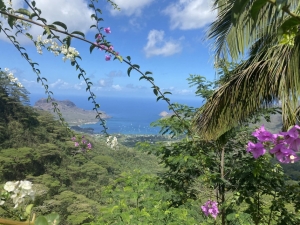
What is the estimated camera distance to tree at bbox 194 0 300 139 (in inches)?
69.7

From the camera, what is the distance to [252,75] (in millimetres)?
2100

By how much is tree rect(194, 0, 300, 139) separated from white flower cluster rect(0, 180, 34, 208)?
4.99 feet

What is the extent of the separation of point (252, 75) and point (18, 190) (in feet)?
6.59

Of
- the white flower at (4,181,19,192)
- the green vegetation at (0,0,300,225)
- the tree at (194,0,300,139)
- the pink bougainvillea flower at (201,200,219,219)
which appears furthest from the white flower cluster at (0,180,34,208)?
the pink bougainvillea flower at (201,200,219,219)

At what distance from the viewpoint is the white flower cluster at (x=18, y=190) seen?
0.49 metres

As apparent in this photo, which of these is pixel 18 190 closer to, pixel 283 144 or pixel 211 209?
pixel 283 144

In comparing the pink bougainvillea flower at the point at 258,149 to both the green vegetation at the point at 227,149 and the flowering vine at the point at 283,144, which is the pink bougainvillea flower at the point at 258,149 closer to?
the flowering vine at the point at 283,144

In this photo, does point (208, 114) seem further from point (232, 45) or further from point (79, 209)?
point (79, 209)

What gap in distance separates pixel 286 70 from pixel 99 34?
147 centimetres

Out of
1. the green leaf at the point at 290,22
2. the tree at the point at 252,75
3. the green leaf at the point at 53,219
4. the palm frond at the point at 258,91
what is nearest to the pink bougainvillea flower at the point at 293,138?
the green leaf at the point at 290,22

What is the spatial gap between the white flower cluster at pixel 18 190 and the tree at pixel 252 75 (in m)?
1.52

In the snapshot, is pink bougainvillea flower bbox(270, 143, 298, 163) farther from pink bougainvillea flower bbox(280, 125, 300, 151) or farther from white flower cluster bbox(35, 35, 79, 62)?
white flower cluster bbox(35, 35, 79, 62)

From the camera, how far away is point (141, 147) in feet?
9.96

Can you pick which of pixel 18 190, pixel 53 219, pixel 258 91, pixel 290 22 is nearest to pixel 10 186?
pixel 18 190
